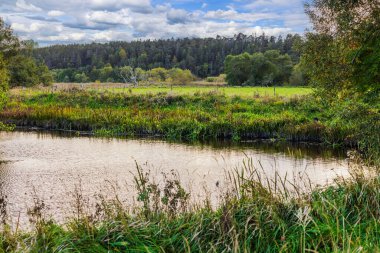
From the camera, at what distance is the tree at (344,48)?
17047 mm

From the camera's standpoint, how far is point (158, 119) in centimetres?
3634

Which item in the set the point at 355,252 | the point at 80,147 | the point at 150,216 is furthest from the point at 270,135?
the point at 355,252

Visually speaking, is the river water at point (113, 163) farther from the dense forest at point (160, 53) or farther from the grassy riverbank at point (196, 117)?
the dense forest at point (160, 53)

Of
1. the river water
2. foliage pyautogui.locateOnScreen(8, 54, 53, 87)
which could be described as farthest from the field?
foliage pyautogui.locateOnScreen(8, 54, 53, 87)

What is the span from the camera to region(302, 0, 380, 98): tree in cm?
1705

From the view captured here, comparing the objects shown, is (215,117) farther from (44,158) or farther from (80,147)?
(44,158)

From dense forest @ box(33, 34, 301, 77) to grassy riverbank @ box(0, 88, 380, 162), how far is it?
261ft

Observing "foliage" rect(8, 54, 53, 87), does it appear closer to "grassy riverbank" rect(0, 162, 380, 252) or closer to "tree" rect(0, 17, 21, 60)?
"tree" rect(0, 17, 21, 60)

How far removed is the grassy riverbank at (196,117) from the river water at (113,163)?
2.58 metres

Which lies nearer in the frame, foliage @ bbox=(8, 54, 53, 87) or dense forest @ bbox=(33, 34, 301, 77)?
foliage @ bbox=(8, 54, 53, 87)

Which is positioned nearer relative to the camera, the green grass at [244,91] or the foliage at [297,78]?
the green grass at [244,91]

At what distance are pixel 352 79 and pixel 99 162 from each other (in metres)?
11.9

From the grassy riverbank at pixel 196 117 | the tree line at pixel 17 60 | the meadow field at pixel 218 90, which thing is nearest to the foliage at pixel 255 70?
the meadow field at pixel 218 90

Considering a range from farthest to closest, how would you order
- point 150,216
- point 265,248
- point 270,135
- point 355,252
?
point 270,135, point 150,216, point 265,248, point 355,252
